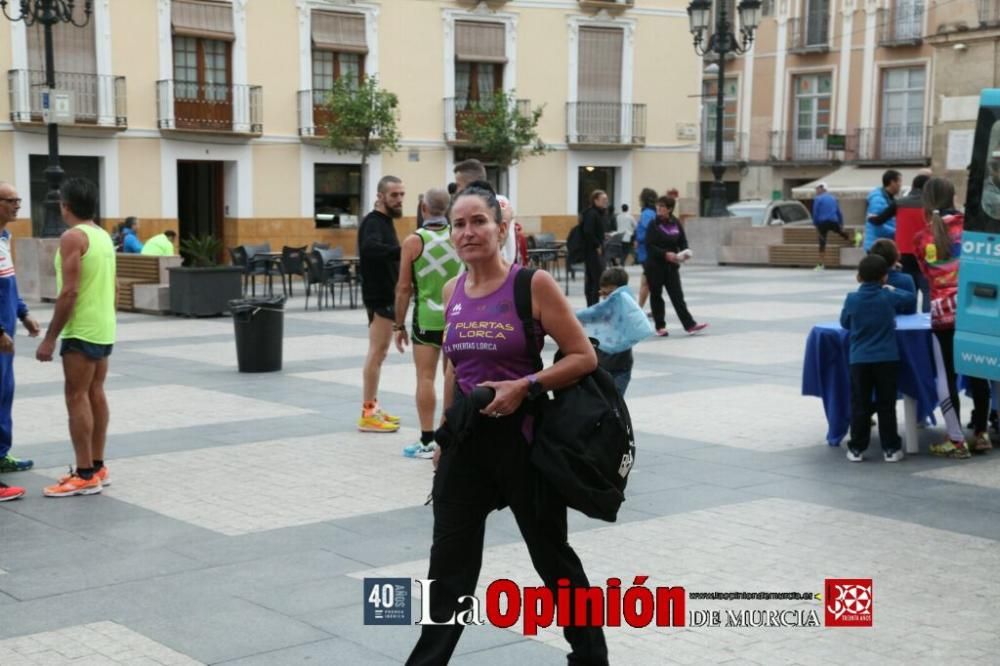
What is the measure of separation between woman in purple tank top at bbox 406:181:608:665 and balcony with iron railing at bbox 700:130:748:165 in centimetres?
4537

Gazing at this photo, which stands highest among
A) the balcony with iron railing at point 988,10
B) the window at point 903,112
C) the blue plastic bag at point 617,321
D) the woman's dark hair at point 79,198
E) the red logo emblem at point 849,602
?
the balcony with iron railing at point 988,10

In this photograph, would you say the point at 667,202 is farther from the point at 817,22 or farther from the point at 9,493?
the point at 817,22

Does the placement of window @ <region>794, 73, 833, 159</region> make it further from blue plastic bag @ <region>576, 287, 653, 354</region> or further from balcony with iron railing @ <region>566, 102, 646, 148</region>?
blue plastic bag @ <region>576, 287, 653, 354</region>

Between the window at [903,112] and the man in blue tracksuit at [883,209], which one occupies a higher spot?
the window at [903,112]

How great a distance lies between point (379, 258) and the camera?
9227 millimetres

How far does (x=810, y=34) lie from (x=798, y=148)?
4.04m

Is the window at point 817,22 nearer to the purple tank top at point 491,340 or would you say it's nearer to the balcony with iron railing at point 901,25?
the balcony with iron railing at point 901,25

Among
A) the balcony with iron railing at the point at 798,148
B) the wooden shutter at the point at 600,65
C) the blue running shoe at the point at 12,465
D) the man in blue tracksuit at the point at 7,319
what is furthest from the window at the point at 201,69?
the balcony with iron railing at the point at 798,148

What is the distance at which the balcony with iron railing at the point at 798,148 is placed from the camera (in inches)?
1847

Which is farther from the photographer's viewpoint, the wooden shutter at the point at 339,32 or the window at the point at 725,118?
the window at the point at 725,118

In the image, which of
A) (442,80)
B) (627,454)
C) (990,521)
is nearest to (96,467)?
(627,454)

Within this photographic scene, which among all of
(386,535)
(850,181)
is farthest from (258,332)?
(850,181)

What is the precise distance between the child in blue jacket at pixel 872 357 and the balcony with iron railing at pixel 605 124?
2736cm

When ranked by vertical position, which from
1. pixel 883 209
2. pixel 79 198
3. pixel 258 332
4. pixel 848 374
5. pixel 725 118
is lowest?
pixel 258 332
